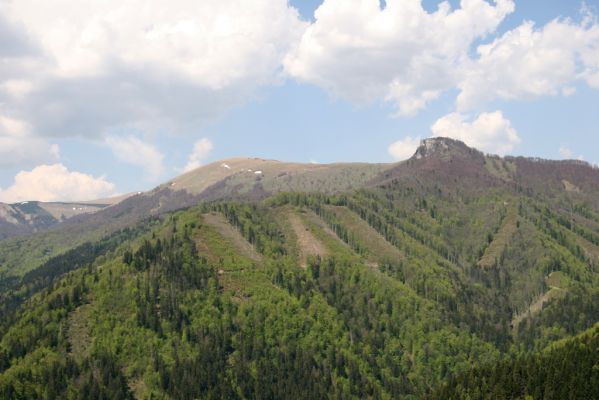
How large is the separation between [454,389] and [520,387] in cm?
2241

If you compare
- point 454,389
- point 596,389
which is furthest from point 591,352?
point 454,389

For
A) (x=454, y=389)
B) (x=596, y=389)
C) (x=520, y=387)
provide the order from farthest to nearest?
(x=454, y=389) < (x=520, y=387) < (x=596, y=389)

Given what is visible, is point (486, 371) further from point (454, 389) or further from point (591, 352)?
point (591, 352)

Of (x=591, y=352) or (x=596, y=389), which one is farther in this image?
(x=591, y=352)

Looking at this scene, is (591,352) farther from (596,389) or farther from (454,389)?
(454,389)

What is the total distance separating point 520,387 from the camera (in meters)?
179

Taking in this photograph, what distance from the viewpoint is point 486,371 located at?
197m

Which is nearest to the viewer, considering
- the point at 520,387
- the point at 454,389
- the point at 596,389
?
the point at 596,389

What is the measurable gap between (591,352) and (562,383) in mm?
23862

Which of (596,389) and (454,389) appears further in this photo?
(454,389)

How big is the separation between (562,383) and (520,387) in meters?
13.6

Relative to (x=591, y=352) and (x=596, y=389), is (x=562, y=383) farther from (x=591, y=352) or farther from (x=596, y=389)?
(x=591, y=352)

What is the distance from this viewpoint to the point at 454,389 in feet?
635

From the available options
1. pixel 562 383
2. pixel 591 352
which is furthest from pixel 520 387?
pixel 591 352
